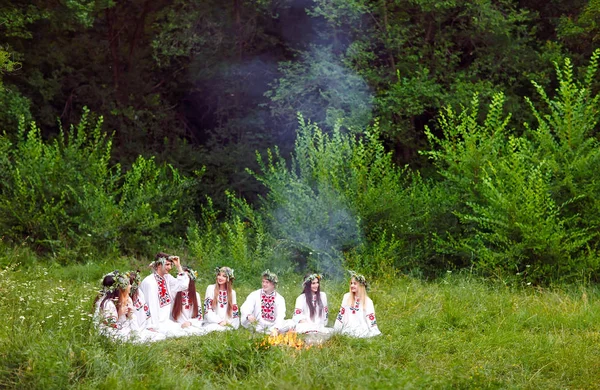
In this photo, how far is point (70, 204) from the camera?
15602 millimetres

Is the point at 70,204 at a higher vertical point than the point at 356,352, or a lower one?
higher

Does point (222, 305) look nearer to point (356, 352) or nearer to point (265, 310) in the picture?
point (265, 310)

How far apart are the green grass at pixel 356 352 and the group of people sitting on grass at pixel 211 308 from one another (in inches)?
14.2

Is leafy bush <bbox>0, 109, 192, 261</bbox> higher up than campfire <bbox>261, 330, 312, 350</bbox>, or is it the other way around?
leafy bush <bbox>0, 109, 192, 261</bbox>

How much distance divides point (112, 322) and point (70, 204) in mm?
7083

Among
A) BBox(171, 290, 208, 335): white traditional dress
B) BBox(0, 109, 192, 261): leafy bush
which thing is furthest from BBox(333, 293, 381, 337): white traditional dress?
BBox(0, 109, 192, 261): leafy bush

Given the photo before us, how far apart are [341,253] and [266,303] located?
11.8 feet

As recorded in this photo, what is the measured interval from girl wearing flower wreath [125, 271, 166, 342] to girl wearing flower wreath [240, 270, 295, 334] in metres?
1.04

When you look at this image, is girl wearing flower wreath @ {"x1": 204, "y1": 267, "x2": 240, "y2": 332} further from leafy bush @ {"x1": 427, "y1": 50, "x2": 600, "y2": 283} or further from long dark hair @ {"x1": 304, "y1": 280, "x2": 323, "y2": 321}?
leafy bush @ {"x1": 427, "y1": 50, "x2": 600, "y2": 283}

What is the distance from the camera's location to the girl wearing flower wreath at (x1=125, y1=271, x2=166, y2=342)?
959cm

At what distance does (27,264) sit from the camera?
45.8 ft

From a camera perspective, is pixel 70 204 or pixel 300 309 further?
pixel 70 204

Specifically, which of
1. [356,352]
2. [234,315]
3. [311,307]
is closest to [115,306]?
[234,315]

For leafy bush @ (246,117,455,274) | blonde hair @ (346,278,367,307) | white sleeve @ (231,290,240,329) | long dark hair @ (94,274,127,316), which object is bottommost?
white sleeve @ (231,290,240,329)
